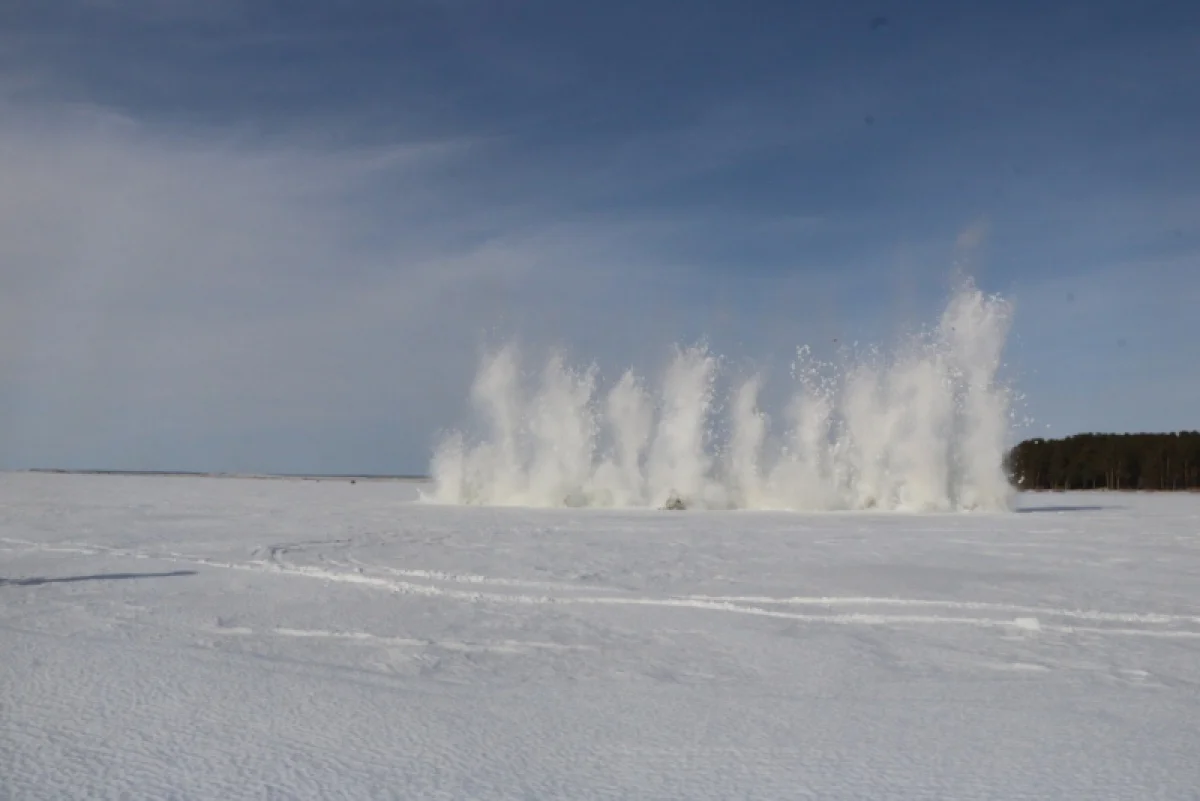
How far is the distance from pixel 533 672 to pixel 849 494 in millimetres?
33741

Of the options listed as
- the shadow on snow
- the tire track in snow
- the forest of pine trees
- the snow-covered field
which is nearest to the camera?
the snow-covered field

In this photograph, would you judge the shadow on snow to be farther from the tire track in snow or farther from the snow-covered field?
the tire track in snow

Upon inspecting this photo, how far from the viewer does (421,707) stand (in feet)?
19.5

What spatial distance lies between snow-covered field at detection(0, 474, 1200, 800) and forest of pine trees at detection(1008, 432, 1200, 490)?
79625mm

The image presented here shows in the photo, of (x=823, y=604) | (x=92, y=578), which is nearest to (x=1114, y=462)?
(x=823, y=604)

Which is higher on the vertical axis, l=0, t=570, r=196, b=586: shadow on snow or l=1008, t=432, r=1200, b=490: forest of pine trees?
l=1008, t=432, r=1200, b=490: forest of pine trees

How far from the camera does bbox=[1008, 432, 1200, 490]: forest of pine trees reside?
292ft

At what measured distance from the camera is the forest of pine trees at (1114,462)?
89.1 meters

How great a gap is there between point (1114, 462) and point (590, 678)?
98365 mm

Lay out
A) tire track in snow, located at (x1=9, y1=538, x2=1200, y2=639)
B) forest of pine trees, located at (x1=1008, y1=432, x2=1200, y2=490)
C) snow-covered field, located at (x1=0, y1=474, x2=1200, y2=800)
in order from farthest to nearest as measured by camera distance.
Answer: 1. forest of pine trees, located at (x1=1008, y1=432, x2=1200, y2=490)
2. tire track in snow, located at (x1=9, y1=538, x2=1200, y2=639)
3. snow-covered field, located at (x1=0, y1=474, x2=1200, y2=800)

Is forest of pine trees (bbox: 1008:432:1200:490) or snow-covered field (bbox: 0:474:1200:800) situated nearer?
snow-covered field (bbox: 0:474:1200:800)

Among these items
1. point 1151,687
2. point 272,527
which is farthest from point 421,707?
point 272,527

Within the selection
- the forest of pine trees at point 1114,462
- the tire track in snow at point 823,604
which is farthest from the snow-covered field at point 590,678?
the forest of pine trees at point 1114,462

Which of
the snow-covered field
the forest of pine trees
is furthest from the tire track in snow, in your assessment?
the forest of pine trees
